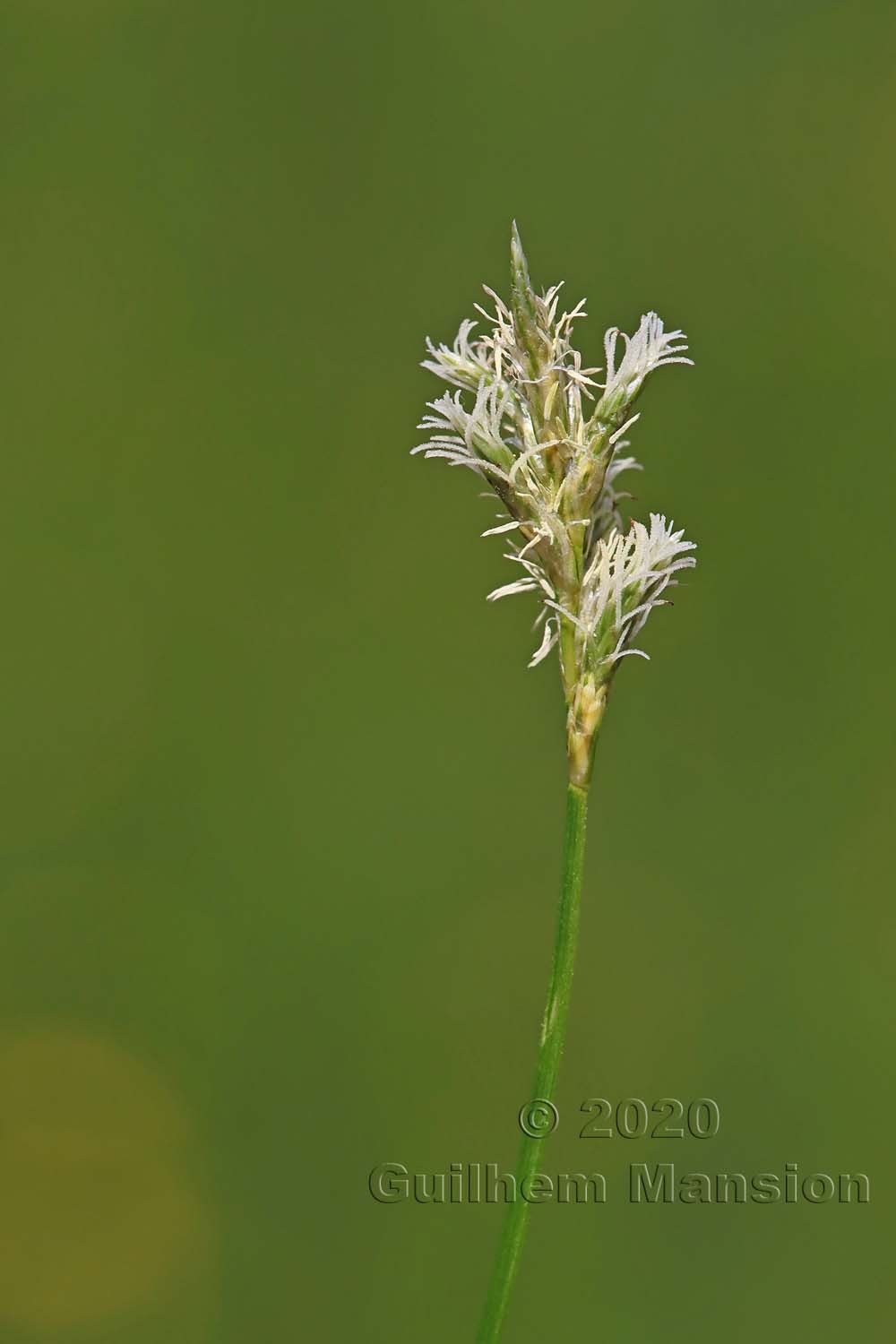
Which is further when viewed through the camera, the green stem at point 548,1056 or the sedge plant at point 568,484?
the sedge plant at point 568,484

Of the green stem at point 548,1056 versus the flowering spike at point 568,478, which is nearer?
the green stem at point 548,1056

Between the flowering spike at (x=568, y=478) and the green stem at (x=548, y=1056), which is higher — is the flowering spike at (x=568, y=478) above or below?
above

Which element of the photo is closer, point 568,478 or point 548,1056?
point 548,1056

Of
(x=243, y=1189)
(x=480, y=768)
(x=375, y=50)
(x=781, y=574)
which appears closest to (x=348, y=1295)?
(x=243, y=1189)

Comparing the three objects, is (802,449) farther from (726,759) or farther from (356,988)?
(356,988)

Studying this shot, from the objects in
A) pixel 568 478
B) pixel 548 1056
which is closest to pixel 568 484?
pixel 568 478

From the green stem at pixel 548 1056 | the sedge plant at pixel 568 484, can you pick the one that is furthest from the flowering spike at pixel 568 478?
the green stem at pixel 548 1056

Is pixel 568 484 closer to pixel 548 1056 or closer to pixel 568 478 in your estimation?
pixel 568 478

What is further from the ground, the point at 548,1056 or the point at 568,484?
the point at 568,484

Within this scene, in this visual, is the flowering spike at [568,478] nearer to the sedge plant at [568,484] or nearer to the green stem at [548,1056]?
the sedge plant at [568,484]
